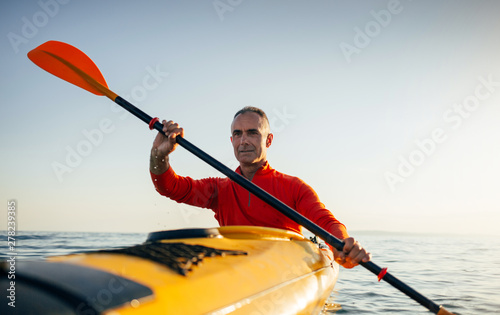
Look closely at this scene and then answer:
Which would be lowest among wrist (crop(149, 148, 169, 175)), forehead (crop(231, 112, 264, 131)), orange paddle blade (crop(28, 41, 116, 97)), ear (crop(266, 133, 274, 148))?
wrist (crop(149, 148, 169, 175))

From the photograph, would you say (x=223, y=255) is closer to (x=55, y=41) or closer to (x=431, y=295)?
(x=55, y=41)

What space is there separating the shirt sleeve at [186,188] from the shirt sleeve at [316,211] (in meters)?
0.87

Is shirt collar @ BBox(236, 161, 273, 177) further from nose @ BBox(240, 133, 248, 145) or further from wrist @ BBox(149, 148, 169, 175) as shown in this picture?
wrist @ BBox(149, 148, 169, 175)

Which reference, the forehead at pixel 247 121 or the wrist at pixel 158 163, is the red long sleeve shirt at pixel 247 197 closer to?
the wrist at pixel 158 163

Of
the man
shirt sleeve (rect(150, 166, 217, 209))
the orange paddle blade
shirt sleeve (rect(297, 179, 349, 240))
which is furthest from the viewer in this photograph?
the orange paddle blade

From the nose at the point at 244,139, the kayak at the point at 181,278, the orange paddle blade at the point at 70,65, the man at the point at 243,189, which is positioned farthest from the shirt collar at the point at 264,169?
the orange paddle blade at the point at 70,65

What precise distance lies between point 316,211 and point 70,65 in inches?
114

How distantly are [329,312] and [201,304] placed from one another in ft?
8.10

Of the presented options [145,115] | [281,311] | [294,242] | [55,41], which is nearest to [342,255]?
[294,242]

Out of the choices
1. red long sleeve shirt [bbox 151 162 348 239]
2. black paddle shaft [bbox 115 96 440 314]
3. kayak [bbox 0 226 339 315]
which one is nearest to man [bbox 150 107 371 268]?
red long sleeve shirt [bbox 151 162 348 239]

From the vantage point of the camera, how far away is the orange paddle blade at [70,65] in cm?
391

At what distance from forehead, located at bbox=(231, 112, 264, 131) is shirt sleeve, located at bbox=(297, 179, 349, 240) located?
0.71m

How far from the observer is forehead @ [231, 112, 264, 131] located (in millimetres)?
3762

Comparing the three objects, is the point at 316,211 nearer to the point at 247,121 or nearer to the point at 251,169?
the point at 251,169
